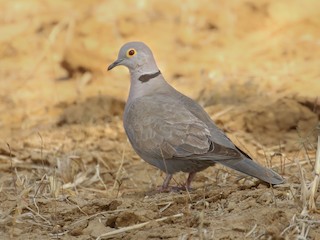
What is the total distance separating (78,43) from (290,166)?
16.1 ft

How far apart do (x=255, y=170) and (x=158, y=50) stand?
5.85m

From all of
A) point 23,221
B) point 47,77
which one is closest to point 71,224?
point 23,221

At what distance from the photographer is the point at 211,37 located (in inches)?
438

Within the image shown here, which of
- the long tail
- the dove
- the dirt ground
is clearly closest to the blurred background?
the dirt ground

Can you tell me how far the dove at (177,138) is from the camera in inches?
202

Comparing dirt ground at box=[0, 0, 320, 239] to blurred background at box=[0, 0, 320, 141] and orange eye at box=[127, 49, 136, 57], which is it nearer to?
blurred background at box=[0, 0, 320, 141]

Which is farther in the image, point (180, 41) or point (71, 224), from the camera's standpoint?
point (180, 41)

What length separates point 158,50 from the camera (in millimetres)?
10695

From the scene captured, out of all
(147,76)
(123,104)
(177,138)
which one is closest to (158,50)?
(123,104)

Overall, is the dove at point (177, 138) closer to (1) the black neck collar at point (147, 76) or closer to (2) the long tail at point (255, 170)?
(2) the long tail at point (255, 170)

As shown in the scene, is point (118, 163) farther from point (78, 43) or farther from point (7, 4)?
point (7, 4)

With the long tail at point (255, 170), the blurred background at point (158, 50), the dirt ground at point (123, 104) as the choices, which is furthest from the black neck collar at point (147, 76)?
the blurred background at point (158, 50)

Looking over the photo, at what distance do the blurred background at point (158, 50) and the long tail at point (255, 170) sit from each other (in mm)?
2840

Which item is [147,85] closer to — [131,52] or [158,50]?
[131,52]
